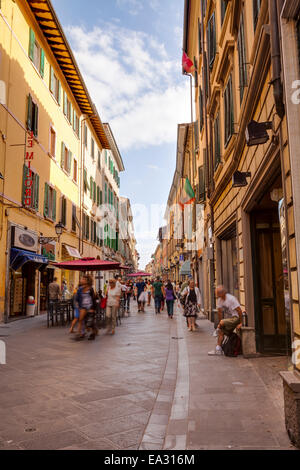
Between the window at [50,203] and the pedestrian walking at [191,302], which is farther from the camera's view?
the window at [50,203]

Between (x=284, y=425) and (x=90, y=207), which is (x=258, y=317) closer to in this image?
(x=284, y=425)

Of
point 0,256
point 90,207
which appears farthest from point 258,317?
point 90,207

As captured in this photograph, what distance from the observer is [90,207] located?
1185 inches

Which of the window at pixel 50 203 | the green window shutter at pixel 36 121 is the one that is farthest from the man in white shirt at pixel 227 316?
the window at pixel 50 203

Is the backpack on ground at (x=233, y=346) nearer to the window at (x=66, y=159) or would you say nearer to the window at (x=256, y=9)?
the window at (x=256, y=9)

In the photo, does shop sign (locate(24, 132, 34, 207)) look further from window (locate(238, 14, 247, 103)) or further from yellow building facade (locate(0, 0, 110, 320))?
window (locate(238, 14, 247, 103))

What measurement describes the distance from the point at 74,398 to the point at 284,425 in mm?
2572

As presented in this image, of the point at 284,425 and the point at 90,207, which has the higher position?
the point at 90,207

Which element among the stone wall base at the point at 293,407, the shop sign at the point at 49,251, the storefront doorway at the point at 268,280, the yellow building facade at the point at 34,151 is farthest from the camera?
the shop sign at the point at 49,251

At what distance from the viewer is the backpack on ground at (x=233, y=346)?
7.84 metres

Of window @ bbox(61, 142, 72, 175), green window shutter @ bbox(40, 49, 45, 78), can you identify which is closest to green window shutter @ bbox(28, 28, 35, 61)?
green window shutter @ bbox(40, 49, 45, 78)

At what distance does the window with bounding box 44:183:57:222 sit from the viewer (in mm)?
18984

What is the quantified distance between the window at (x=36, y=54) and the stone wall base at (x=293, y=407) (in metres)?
17.1

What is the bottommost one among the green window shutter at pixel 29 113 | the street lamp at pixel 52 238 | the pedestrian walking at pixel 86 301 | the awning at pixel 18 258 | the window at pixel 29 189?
the pedestrian walking at pixel 86 301
